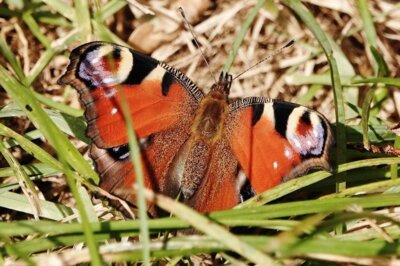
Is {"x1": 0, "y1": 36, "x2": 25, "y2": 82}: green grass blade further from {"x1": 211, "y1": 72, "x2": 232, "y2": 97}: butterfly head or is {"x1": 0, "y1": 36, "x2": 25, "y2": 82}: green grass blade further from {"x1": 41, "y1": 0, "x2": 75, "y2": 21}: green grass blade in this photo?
{"x1": 211, "y1": 72, "x2": 232, "y2": 97}: butterfly head

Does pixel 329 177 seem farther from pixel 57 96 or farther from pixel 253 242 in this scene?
pixel 57 96

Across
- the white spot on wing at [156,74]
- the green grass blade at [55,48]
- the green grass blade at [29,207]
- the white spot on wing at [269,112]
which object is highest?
the green grass blade at [55,48]

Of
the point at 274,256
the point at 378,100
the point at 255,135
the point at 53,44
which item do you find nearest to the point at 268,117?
the point at 255,135

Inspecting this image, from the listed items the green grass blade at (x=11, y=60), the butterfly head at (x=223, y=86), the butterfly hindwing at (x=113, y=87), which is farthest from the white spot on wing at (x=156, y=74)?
the green grass blade at (x=11, y=60)

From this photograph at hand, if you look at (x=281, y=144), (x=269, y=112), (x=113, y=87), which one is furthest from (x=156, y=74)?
(x=281, y=144)

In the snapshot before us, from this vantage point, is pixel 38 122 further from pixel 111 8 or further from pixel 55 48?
pixel 111 8

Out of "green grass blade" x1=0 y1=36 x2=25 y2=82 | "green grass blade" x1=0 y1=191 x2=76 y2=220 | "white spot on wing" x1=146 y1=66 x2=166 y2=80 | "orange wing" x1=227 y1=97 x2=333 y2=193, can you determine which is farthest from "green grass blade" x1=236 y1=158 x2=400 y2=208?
"green grass blade" x1=0 y1=36 x2=25 y2=82

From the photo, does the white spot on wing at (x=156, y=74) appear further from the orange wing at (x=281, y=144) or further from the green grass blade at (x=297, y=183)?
the green grass blade at (x=297, y=183)
